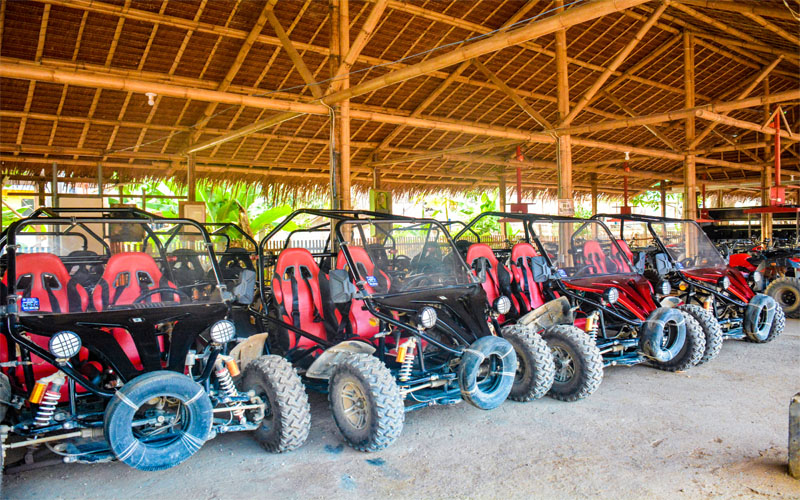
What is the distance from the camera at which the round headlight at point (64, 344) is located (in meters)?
3.16

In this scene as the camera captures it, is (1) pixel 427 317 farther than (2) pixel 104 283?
Yes

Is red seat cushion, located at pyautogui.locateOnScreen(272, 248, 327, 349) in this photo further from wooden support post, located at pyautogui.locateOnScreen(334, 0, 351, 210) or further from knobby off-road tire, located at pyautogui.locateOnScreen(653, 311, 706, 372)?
wooden support post, located at pyautogui.locateOnScreen(334, 0, 351, 210)

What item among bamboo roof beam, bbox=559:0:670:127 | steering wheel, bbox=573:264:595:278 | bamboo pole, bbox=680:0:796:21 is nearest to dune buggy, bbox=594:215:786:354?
steering wheel, bbox=573:264:595:278

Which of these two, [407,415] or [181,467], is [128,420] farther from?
[407,415]

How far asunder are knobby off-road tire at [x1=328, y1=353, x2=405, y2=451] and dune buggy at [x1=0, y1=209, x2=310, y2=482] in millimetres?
269

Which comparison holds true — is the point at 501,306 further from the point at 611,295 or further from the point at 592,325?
the point at 611,295

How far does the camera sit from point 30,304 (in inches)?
135

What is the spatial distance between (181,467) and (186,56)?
8513 millimetres

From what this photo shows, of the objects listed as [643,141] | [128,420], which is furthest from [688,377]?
[643,141]

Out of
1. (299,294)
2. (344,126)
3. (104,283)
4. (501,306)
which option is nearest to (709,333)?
(501,306)

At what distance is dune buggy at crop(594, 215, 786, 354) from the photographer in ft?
22.5

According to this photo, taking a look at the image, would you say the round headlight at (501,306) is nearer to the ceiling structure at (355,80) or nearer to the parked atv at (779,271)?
the ceiling structure at (355,80)

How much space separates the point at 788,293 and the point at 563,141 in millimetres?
4537

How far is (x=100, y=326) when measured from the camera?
3471 millimetres
